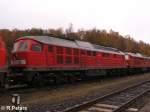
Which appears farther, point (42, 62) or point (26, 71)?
point (42, 62)

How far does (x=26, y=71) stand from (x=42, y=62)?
Result: 5.52 feet

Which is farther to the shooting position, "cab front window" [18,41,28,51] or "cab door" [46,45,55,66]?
"cab door" [46,45,55,66]


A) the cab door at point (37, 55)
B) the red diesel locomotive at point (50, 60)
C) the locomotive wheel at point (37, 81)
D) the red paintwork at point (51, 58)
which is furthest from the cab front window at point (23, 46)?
the locomotive wheel at point (37, 81)

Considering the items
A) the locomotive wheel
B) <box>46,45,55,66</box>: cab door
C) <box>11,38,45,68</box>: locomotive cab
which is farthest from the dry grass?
<box>11,38,45,68</box>: locomotive cab

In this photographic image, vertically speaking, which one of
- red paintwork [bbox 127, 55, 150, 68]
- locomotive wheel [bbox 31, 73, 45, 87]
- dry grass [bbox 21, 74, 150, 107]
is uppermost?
red paintwork [bbox 127, 55, 150, 68]

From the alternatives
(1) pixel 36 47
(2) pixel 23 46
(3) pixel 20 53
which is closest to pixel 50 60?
(1) pixel 36 47

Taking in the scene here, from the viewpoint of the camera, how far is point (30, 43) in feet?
65.1

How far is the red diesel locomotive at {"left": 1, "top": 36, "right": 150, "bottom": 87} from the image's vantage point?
19078 mm

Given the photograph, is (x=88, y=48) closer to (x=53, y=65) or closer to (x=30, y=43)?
(x=53, y=65)

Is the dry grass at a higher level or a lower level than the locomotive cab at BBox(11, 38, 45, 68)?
lower

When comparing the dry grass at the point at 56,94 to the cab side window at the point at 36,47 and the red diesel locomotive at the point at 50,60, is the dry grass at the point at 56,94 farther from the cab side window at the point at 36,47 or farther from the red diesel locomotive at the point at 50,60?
the cab side window at the point at 36,47

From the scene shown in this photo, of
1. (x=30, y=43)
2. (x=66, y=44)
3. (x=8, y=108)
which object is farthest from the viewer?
(x=66, y=44)

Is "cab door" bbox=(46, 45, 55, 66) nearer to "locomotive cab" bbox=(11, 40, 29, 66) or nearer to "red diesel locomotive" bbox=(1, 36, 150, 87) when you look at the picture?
"red diesel locomotive" bbox=(1, 36, 150, 87)

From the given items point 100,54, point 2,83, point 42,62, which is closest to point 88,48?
point 100,54
